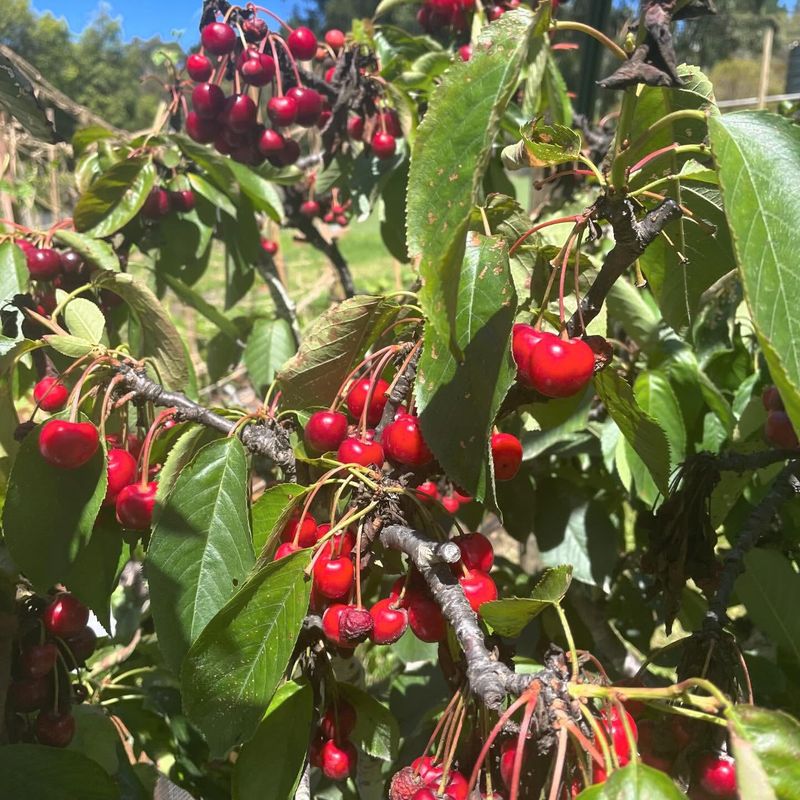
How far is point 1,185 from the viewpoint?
352cm

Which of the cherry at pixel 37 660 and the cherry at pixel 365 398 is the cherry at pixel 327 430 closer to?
the cherry at pixel 365 398

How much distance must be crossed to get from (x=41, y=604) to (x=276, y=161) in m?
1.21

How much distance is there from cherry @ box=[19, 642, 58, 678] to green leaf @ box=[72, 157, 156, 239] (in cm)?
92

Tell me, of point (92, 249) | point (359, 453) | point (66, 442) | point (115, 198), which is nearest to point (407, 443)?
point (359, 453)

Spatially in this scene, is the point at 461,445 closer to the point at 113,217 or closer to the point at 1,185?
the point at 113,217

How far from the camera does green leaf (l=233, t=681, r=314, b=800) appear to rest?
36.7 inches

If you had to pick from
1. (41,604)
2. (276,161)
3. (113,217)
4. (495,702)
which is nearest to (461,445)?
(495,702)

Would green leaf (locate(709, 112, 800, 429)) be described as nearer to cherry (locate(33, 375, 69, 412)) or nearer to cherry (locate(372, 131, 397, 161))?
cherry (locate(33, 375, 69, 412))

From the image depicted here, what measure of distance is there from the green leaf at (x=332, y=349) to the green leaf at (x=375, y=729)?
434 mm

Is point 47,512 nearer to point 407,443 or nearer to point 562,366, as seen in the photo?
point 407,443

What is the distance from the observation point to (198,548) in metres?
0.93

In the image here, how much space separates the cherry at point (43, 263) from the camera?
1.54 meters

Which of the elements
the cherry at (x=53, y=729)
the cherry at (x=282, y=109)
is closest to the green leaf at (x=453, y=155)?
the cherry at (x=53, y=729)

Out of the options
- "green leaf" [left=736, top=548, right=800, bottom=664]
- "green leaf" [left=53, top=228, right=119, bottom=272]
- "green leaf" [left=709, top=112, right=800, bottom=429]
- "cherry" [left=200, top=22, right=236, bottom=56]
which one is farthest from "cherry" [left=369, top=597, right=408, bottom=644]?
"cherry" [left=200, top=22, right=236, bottom=56]
